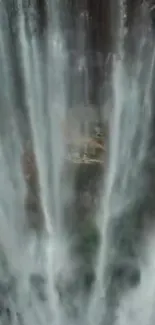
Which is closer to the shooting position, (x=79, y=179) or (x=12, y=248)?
(x=79, y=179)

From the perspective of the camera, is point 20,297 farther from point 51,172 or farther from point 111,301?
point 51,172

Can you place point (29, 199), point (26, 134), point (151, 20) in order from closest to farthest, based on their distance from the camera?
point (151, 20)
point (26, 134)
point (29, 199)

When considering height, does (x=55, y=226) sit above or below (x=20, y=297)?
above

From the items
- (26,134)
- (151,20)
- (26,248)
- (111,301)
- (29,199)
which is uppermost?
(151,20)

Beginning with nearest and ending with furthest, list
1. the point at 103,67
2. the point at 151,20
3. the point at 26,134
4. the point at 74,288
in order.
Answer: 1. the point at 151,20
2. the point at 103,67
3. the point at 26,134
4. the point at 74,288

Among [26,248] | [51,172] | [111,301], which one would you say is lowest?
[111,301]

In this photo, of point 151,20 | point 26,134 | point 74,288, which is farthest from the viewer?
point 74,288

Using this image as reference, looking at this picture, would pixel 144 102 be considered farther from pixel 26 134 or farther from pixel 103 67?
pixel 26 134

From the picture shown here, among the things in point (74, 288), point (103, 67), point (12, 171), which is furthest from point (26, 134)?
point (74, 288)

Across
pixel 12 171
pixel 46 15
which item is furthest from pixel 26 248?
pixel 46 15
